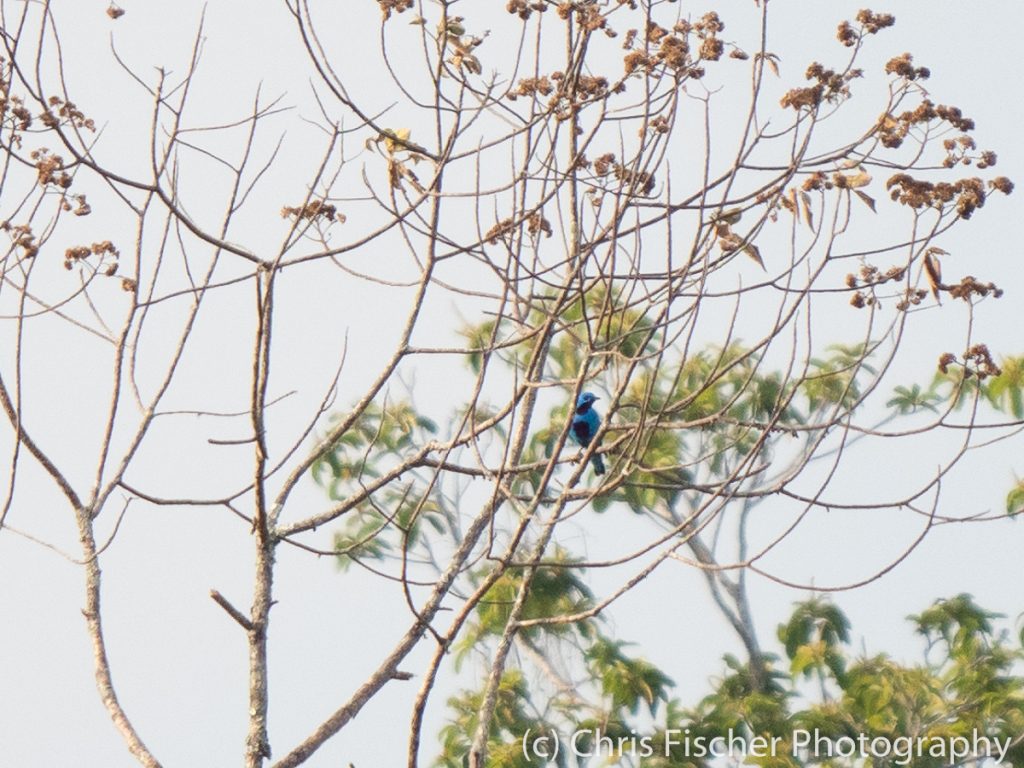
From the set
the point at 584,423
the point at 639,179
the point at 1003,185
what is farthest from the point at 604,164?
the point at 584,423

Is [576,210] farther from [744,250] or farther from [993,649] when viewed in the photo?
[993,649]

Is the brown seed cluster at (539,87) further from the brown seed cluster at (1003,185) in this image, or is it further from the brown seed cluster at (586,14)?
the brown seed cluster at (1003,185)

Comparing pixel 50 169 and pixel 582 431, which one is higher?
pixel 582 431

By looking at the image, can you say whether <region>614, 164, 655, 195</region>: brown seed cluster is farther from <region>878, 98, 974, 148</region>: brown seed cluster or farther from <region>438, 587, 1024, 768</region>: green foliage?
<region>438, 587, 1024, 768</region>: green foliage

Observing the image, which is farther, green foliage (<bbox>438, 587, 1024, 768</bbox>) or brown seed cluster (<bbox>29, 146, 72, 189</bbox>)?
green foliage (<bbox>438, 587, 1024, 768</bbox>)

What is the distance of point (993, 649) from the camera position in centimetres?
1235

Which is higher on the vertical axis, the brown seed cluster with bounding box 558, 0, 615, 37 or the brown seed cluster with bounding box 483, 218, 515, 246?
the brown seed cluster with bounding box 558, 0, 615, 37

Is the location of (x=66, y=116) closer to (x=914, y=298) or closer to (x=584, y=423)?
(x=914, y=298)

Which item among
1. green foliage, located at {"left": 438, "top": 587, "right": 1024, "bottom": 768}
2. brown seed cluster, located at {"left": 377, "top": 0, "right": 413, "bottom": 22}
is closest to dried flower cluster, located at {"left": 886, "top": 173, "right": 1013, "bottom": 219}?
brown seed cluster, located at {"left": 377, "top": 0, "right": 413, "bottom": 22}

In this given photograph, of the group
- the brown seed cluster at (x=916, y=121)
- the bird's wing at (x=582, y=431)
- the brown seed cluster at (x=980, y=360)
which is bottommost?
the brown seed cluster at (x=980, y=360)

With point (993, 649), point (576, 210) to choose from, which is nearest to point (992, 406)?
point (993, 649)

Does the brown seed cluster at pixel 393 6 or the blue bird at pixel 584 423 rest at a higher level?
the blue bird at pixel 584 423

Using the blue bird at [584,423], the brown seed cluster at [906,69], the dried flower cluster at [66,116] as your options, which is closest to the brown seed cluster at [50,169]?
the dried flower cluster at [66,116]

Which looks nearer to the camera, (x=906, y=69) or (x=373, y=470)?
(x=906, y=69)
